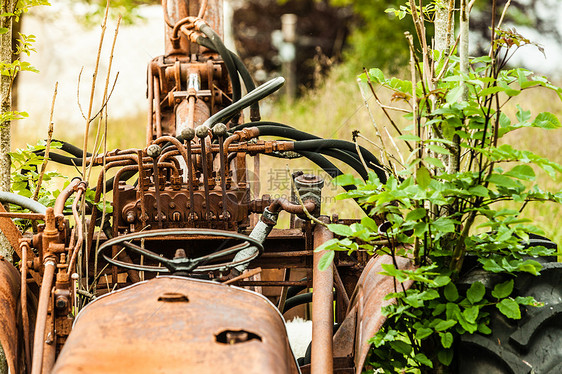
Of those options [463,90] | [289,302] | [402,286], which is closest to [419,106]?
[463,90]

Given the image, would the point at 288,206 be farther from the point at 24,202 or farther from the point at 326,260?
the point at 24,202

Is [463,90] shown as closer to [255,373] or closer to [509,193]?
[509,193]

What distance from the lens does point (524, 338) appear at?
225 centimetres

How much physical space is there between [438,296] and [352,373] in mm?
514

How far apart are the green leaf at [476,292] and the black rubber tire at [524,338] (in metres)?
0.04

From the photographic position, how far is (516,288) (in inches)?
93.4

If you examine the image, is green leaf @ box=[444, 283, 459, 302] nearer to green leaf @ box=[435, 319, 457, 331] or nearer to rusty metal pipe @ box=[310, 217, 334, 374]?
green leaf @ box=[435, 319, 457, 331]

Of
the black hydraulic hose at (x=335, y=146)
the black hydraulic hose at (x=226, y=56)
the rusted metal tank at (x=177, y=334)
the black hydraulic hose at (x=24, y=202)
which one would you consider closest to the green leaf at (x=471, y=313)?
the rusted metal tank at (x=177, y=334)

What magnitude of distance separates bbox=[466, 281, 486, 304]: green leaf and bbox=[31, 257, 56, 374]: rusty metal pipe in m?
1.39

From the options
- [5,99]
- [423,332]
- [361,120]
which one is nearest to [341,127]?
[361,120]

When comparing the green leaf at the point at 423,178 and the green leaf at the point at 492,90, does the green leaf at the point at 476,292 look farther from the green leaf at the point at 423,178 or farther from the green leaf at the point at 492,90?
the green leaf at the point at 492,90

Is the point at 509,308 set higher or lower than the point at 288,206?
lower

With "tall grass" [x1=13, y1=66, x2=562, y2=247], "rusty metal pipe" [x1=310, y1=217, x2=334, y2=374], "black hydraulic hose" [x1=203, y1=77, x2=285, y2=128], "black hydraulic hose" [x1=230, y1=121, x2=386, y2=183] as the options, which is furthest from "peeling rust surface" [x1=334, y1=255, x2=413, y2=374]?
"tall grass" [x1=13, y1=66, x2=562, y2=247]

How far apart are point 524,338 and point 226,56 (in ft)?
7.10
